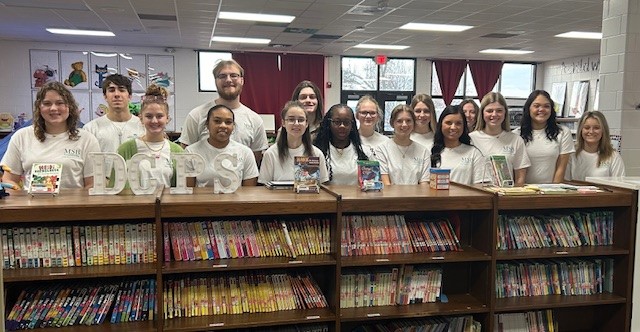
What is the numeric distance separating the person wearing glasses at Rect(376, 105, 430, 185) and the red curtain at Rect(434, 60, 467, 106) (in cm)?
899

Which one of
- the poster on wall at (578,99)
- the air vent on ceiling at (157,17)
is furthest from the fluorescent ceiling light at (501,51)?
the air vent on ceiling at (157,17)

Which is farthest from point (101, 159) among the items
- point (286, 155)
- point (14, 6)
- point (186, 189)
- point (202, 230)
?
point (14, 6)

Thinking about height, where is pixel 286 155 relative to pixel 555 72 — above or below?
below

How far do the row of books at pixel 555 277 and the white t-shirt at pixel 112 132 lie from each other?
261 centimetres

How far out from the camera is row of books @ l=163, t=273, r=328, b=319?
2.55 meters

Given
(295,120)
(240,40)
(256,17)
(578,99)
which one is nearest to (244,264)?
(295,120)

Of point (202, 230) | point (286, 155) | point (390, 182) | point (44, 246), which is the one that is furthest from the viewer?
point (390, 182)

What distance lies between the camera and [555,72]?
39.6ft

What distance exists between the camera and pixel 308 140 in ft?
10.7

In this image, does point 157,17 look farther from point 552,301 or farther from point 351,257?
point 552,301

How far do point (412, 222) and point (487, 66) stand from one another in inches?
404

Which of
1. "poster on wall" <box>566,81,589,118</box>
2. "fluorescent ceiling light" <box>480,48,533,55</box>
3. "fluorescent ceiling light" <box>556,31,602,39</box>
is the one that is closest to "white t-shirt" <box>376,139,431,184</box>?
"fluorescent ceiling light" <box>556,31,602,39</box>

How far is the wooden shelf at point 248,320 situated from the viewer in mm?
2461

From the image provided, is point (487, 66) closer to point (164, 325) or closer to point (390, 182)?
point (390, 182)
